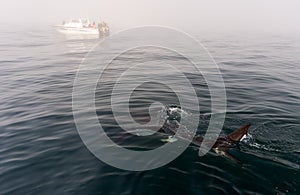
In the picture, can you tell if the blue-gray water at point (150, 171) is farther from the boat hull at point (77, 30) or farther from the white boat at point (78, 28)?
the white boat at point (78, 28)

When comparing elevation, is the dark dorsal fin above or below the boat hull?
below

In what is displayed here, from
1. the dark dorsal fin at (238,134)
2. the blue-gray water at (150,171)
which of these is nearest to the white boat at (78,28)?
the blue-gray water at (150,171)

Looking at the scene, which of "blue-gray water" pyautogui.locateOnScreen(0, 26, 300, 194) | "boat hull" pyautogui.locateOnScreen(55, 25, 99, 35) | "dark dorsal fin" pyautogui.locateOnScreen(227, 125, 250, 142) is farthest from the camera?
"boat hull" pyautogui.locateOnScreen(55, 25, 99, 35)

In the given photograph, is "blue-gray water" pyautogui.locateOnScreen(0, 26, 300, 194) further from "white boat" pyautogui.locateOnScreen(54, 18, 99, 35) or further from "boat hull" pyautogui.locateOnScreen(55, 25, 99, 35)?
"white boat" pyautogui.locateOnScreen(54, 18, 99, 35)

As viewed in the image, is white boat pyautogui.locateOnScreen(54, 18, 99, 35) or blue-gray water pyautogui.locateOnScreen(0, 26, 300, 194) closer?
blue-gray water pyautogui.locateOnScreen(0, 26, 300, 194)

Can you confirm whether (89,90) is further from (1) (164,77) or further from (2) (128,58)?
(2) (128,58)

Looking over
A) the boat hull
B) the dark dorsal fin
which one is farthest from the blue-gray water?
the boat hull

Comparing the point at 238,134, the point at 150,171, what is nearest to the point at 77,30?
the point at 238,134

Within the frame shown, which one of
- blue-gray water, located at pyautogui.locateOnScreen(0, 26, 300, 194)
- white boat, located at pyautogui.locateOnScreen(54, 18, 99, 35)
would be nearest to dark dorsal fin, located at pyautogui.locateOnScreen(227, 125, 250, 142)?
blue-gray water, located at pyautogui.locateOnScreen(0, 26, 300, 194)

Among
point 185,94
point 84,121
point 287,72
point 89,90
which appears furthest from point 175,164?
point 287,72

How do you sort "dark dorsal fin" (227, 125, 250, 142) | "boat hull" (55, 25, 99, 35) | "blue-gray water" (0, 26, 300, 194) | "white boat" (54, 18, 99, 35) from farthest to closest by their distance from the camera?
1. "white boat" (54, 18, 99, 35)
2. "boat hull" (55, 25, 99, 35)
3. "dark dorsal fin" (227, 125, 250, 142)
4. "blue-gray water" (0, 26, 300, 194)

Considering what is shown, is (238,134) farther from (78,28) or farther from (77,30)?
(77,30)

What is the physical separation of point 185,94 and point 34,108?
1002 cm

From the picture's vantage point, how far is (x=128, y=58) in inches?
1374
